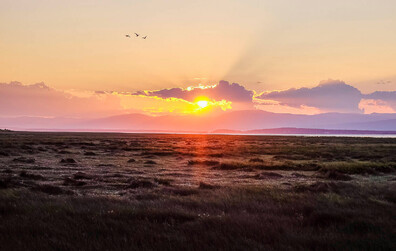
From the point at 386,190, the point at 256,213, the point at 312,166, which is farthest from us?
the point at 312,166

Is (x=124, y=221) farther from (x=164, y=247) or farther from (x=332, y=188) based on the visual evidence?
(x=332, y=188)

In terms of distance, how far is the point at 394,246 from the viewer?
23.1ft

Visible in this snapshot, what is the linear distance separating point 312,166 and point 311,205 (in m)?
20.7

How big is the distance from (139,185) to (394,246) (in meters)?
12.7

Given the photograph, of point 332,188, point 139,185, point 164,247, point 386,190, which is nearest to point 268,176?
point 332,188

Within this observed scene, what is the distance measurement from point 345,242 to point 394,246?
3.36ft

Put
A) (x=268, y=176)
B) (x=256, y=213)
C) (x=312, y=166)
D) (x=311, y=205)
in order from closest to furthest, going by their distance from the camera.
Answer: (x=256, y=213) < (x=311, y=205) < (x=268, y=176) < (x=312, y=166)

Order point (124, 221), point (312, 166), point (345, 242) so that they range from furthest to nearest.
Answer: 1. point (312, 166)
2. point (124, 221)
3. point (345, 242)

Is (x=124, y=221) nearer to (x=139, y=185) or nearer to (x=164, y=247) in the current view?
(x=164, y=247)

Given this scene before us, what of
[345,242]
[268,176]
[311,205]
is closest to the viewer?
[345,242]

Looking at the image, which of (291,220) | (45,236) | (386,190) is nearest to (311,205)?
(291,220)

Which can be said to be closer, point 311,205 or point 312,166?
point 311,205

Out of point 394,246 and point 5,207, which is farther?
point 5,207

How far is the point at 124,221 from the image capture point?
9008 millimetres
